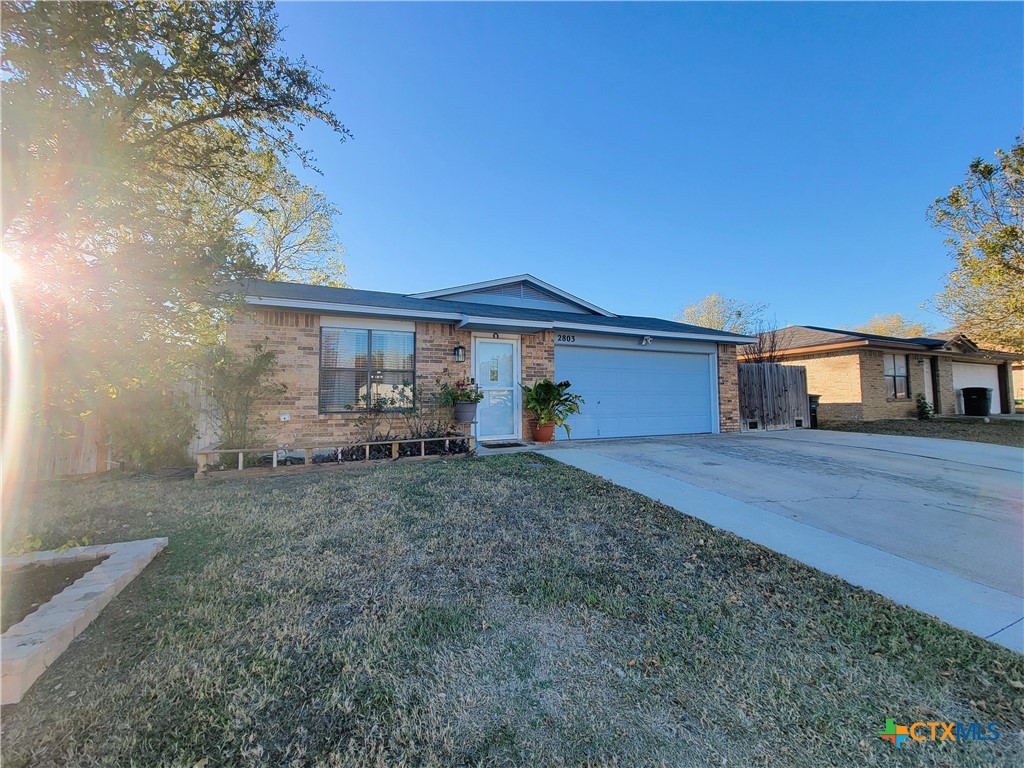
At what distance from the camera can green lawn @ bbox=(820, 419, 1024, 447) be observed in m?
10.2

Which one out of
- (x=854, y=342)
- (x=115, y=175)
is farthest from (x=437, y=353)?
(x=854, y=342)

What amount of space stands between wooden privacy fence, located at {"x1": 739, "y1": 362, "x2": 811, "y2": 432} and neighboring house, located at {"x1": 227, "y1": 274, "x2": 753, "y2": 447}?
926 mm

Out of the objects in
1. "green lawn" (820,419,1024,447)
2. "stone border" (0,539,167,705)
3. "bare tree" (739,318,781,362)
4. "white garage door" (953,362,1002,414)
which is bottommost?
"stone border" (0,539,167,705)

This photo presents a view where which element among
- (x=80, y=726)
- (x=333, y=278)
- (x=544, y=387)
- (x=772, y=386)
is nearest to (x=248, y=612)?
(x=80, y=726)

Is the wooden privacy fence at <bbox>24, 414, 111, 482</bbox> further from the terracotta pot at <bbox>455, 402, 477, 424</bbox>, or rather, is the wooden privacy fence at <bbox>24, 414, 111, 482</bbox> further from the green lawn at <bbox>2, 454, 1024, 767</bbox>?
the terracotta pot at <bbox>455, 402, 477, 424</bbox>

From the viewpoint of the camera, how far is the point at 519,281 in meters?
11.1

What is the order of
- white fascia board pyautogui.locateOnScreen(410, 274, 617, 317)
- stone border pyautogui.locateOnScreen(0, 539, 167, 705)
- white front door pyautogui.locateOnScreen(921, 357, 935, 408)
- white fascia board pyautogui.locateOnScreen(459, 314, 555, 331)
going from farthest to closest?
white front door pyautogui.locateOnScreen(921, 357, 935, 408) < white fascia board pyautogui.locateOnScreen(410, 274, 617, 317) < white fascia board pyautogui.locateOnScreen(459, 314, 555, 331) < stone border pyautogui.locateOnScreen(0, 539, 167, 705)

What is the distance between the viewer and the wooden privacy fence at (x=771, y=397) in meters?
11.7

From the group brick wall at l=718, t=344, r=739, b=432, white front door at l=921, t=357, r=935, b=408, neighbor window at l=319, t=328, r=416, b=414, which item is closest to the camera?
neighbor window at l=319, t=328, r=416, b=414

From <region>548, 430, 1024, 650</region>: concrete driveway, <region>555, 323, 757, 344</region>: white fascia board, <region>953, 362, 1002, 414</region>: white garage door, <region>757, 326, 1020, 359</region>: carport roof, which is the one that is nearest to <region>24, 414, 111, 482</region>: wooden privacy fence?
<region>548, 430, 1024, 650</region>: concrete driveway

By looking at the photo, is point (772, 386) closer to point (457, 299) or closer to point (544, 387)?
point (544, 387)

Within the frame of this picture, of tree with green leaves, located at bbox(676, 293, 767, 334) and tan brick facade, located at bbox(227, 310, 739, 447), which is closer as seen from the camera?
tan brick facade, located at bbox(227, 310, 739, 447)

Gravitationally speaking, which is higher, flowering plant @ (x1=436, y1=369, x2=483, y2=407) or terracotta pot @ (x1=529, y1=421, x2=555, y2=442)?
flowering plant @ (x1=436, y1=369, x2=483, y2=407)

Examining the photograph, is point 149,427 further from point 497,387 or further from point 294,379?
point 497,387
